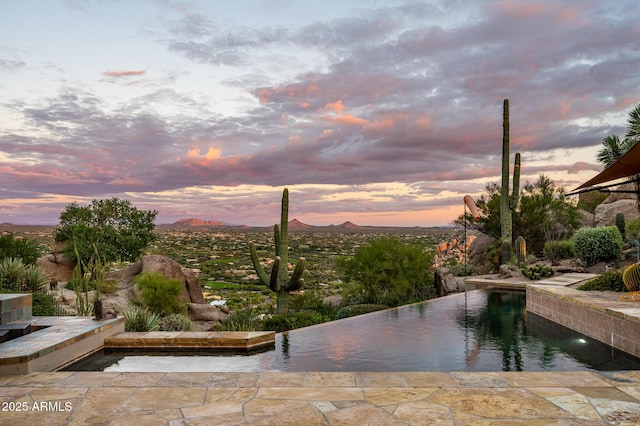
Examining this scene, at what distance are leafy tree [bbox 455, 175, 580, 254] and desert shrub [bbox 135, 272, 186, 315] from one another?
1882 cm

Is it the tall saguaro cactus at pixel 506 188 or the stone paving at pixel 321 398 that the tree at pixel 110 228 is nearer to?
the tall saguaro cactus at pixel 506 188

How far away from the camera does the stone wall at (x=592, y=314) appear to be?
23.5ft

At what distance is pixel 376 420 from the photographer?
394 cm

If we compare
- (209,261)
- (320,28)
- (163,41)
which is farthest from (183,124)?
(209,261)

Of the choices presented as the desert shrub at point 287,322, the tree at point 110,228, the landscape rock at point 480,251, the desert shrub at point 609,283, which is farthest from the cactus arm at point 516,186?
the tree at point 110,228

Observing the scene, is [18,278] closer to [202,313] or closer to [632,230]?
[202,313]

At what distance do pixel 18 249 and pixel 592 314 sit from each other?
1887cm

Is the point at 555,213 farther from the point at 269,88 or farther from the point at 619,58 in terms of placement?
the point at 269,88

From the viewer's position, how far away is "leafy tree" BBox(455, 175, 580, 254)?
24.9 m

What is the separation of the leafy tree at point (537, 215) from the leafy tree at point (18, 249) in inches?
884

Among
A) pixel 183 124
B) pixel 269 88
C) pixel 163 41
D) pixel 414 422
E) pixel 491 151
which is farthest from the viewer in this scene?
pixel 491 151

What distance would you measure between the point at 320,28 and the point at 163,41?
4.84 m

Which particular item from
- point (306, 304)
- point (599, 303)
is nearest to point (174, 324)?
point (306, 304)

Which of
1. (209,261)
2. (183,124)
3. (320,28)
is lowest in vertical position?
(209,261)
